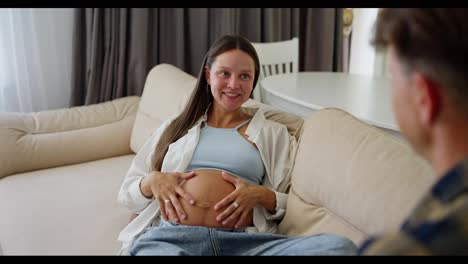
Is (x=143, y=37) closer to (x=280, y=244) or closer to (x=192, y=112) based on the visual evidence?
(x=192, y=112)

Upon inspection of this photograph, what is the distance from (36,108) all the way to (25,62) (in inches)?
10.3

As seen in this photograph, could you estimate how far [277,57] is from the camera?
324 centimetres

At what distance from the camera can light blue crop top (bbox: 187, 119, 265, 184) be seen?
70.8 inches

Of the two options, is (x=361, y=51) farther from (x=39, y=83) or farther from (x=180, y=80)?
(x=39, y=83)

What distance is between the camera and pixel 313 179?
5.34 feet

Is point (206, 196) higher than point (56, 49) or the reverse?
the reverse

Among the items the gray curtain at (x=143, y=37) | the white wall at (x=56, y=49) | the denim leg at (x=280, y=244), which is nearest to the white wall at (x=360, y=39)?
the gray curtain at (x=143, y=37)

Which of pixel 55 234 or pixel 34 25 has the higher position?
pixel 34 25

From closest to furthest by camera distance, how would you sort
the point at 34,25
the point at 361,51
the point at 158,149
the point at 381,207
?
the point at 381,207, the point at 158,149, the point at 34,25, the point at 361,51

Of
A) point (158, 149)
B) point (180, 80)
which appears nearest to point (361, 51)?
point (180, 80)

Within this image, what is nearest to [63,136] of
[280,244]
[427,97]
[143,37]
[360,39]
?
[143,37]

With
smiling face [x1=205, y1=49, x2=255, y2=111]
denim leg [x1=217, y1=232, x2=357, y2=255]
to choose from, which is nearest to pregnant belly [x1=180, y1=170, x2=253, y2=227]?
denim leg [x1=217, y1=232, x2=357, y2=255]

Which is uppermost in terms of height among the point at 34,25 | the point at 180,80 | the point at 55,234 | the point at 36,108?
the point at 34,25

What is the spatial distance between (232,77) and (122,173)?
0.89 meters
